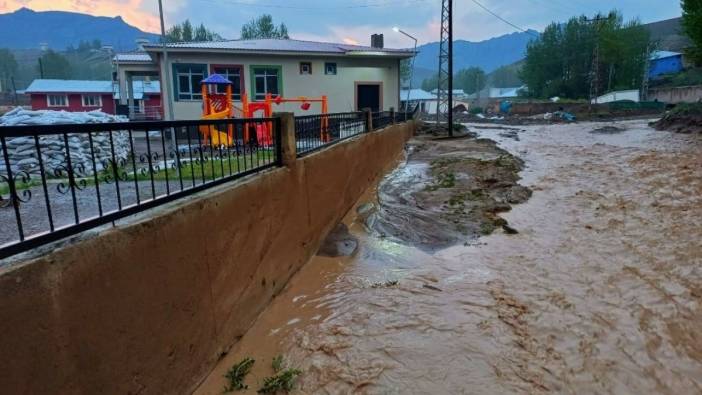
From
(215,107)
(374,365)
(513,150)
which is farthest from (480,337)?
(513,150)

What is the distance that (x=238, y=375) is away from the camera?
3520 millimetres

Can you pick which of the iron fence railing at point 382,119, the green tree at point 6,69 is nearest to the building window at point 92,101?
the iron fence railing at point 382,119

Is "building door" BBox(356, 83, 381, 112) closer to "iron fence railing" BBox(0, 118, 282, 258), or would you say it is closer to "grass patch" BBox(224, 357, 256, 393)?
"iron fence railing" BBox(0, 118, 282, 258)

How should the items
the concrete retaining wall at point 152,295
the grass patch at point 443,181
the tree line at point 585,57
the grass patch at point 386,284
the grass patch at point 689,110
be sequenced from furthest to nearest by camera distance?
the tree line at point 585,57 → the grass patch at point 689,110 → the grass patch at point 443,181 → the grass patch at point 386,284 → the concrete retaining wall at point 152,295

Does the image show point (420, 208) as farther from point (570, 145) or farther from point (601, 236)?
point (570, 145)

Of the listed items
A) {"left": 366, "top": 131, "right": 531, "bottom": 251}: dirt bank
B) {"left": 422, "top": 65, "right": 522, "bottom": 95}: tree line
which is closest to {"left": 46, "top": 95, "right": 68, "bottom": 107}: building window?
{"left": 366, "top": 131, "right": 531, "bottom": 251}: dirt bank

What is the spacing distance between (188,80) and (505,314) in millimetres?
19067

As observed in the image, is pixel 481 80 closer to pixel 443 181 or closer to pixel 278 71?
pixel 278 71

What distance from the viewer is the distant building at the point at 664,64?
59406 mm

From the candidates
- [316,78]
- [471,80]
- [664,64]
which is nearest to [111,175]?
[316,78]

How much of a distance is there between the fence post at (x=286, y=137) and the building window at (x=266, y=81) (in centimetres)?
1593

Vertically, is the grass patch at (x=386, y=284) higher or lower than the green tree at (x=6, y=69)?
lower

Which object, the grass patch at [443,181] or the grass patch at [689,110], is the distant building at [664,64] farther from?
the grass patch at [443,181]

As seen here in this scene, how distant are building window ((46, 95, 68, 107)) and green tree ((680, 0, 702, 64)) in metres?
50.4
